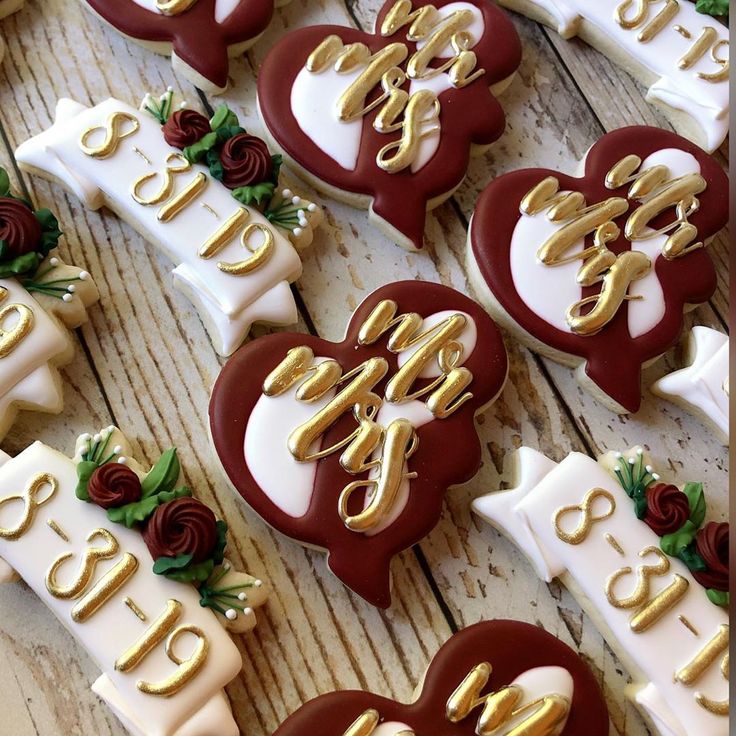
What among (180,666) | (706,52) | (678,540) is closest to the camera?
(180,666)

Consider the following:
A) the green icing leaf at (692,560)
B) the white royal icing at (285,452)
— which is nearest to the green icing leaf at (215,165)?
the white royal icing at (285,452)

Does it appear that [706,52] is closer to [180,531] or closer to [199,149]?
[199,149]

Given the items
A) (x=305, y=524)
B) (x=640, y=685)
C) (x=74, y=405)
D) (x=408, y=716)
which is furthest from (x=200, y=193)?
(x=640, y=685)

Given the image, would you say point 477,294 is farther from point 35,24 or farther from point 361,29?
point 35,24

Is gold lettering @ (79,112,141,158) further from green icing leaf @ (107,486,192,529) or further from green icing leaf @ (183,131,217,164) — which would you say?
green icing leaf @ (107,486,192,529)

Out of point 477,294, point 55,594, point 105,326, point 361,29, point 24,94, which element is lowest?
point 55,594

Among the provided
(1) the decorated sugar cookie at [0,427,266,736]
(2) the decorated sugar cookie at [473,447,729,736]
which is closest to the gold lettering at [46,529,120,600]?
(1) the decorated sugar cookie at [0,427,266,736]

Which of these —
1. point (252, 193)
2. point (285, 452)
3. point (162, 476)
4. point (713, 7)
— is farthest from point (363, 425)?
point (713, 7)
